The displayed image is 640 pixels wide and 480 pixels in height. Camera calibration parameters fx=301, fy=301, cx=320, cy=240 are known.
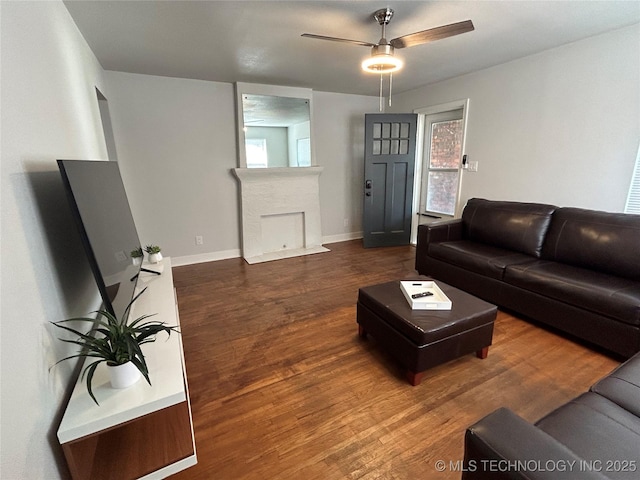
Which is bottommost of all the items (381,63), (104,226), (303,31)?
(104,226)

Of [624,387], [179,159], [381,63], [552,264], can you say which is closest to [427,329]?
[624,387]

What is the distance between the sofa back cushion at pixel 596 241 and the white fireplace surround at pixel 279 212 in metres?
2.97

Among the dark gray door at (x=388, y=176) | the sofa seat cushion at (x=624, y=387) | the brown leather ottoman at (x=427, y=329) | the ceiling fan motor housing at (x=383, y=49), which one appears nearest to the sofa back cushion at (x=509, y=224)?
the brown leather ottoman at (x=427, y=329)

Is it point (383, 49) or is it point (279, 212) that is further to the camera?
point (279, 212)

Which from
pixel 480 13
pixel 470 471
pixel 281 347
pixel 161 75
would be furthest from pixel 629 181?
pixel 161 75

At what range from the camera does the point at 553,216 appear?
2895 millimetres

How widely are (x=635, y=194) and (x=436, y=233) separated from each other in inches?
66.5

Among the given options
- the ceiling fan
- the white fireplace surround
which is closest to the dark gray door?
the white fireplace surround

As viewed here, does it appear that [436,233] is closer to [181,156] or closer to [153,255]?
[153,255]

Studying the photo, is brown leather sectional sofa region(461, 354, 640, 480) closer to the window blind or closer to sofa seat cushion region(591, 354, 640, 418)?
sofa seat cushion region(591, 354, 640, 418)

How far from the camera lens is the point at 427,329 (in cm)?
179

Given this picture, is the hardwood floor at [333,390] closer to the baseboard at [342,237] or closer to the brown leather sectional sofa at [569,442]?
the brown leather sectional sofa at [569,442]

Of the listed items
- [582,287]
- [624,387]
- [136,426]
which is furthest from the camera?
[582,287]

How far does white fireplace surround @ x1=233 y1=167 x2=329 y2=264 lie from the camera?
4398 mm
